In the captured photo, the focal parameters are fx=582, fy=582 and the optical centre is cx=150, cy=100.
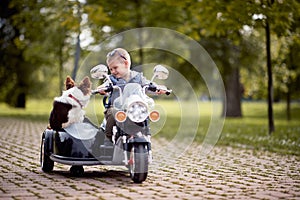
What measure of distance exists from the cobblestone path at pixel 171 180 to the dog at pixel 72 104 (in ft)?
2.36

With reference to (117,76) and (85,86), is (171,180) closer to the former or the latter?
(117,76)

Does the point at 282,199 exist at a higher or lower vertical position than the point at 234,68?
lower

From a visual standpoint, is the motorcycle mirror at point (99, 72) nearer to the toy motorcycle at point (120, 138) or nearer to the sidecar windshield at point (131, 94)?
the toy motorcycle at point (120, 138)

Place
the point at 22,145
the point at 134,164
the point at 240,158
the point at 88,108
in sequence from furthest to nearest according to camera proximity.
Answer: the point at 22,145
the point at 240,158
the point at 88,108
the point at 134,164

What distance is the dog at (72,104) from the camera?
7.41 metres

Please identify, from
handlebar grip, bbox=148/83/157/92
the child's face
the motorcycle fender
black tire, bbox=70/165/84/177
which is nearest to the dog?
the motorcycle fender

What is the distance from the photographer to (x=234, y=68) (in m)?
28.0

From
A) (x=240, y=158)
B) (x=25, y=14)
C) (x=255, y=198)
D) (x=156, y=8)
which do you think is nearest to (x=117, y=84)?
(x=255, y=198)

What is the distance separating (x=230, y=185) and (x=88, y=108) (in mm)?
2354

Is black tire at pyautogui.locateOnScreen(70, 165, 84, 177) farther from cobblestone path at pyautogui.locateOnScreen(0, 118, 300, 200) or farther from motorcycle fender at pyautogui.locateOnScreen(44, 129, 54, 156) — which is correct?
motorcycle fender at pyautogui.locateOnScreen(44, 129, 54, 156)

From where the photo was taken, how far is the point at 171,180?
7.09 metres

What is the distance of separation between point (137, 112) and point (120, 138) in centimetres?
51

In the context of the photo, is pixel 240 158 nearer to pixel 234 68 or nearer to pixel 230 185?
pixel 230 185

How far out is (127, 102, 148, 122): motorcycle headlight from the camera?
6551 mm
